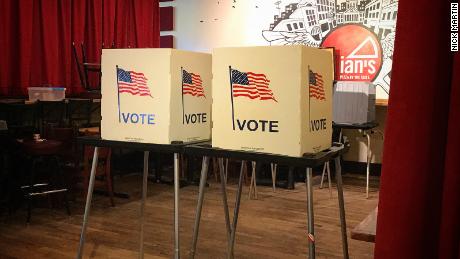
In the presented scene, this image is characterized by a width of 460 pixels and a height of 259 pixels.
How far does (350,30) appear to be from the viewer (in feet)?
19.2

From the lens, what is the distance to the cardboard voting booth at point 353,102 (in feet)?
15.5

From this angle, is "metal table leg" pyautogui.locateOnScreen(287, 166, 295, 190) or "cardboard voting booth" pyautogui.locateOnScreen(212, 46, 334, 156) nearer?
"cardboard voting booth" pyautogui.locateOnScreen(212, 46, 334, 156)

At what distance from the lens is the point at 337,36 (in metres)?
5.93

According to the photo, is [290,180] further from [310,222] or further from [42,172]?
[310,222]

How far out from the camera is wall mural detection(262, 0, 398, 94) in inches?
224

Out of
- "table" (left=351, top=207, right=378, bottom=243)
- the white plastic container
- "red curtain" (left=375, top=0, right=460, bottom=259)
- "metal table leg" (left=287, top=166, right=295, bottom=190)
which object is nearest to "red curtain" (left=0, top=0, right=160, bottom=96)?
the white plastic container

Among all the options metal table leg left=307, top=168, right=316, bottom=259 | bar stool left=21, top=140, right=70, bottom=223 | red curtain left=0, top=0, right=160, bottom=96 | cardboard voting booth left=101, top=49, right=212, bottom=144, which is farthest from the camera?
red curtain left=0, top=0, right=160, bottom=96

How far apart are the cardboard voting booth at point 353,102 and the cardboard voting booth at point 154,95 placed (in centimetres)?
300

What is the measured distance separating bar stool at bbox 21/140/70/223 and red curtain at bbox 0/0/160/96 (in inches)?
35.6

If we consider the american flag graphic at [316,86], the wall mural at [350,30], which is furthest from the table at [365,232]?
the wall mural at [350,30]

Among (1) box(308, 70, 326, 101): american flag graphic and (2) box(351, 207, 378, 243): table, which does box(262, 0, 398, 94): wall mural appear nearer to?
(1) box(308, 70, 326, 101): american flag graphic

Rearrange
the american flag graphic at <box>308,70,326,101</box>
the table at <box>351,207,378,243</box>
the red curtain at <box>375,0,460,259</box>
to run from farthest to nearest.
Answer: the american flag graphic at <box>308,70,326,101</box> < the table at <box>351,207,378,243</box> < the red curtain at <box>375,0,460,259</box>

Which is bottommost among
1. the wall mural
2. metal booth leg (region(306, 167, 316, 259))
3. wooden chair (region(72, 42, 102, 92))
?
metal booth leg (region(306, 167, 316, 259))

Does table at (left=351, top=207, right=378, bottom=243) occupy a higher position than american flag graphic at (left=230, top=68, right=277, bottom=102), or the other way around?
american flag graphic at (left=230, top=68, right=277, bottom=102)
